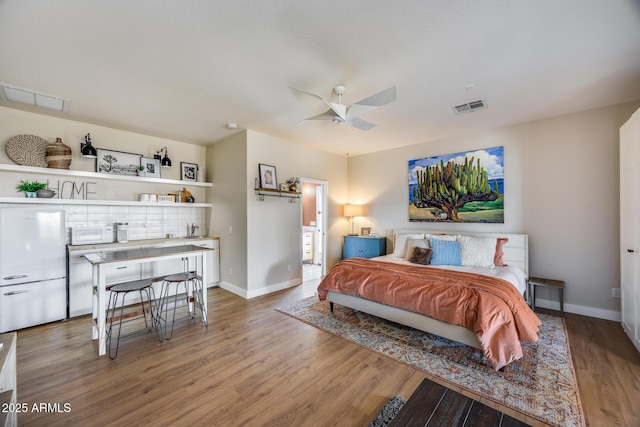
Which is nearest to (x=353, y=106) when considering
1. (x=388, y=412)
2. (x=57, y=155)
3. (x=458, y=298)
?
(x=458, y=298)

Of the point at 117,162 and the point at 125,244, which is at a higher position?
the point at 117,162

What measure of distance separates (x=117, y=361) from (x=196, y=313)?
124cm

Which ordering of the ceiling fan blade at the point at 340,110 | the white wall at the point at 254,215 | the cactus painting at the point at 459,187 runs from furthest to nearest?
the white wall at the point at 254,215 < the cactus painting at the point at 459,187 < the ceiling fan blade at the point at 340,110

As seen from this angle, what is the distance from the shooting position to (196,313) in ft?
12.2

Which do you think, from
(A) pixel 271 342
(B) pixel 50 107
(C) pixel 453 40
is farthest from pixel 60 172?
(C) pixel 453 40

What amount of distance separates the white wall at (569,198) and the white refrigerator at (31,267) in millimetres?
5895

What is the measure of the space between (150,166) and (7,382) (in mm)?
3714

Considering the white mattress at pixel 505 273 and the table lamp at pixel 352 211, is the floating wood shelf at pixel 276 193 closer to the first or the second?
the table lamp at pixel 352 211

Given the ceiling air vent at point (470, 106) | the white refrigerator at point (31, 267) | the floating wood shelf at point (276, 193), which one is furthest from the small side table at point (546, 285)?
the white refrigerator at point (31, 267)

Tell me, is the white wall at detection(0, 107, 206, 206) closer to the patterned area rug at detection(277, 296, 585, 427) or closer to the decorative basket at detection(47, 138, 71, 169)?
the decorative basket at detection(47, 138, 71, 169)

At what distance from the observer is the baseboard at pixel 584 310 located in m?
3.34

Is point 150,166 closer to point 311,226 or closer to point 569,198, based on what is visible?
point 311,226

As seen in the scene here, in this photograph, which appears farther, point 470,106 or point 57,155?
point 57,155

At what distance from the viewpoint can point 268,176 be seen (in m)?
4.56
